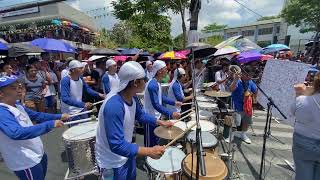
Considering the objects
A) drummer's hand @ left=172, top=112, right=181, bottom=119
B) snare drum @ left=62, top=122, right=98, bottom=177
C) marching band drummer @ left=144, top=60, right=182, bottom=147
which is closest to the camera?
snare drum @ left=62, top=122, right=98, bottom=177

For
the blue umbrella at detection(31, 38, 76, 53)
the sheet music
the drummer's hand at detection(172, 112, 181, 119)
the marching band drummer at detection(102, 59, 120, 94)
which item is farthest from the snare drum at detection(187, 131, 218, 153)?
the blue umbrella at detection(31, 38, 76, 53)

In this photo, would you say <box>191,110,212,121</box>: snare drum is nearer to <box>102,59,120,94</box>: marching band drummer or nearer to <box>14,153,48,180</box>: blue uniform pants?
<box>102,59,120,94</box>: marching band drummer

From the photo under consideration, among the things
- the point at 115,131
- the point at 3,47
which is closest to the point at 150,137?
the point at 115,131

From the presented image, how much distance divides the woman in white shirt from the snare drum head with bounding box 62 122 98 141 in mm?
3110

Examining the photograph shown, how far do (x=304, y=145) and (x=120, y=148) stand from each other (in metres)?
2.42

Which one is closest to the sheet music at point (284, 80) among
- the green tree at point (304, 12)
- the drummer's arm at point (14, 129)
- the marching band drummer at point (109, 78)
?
the drummer's arm at point (14, 129)

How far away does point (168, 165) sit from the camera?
3598 mm

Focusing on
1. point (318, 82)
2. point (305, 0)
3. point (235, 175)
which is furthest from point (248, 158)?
point (305, 0)

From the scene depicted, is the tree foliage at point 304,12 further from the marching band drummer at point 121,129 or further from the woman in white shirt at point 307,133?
the marching band drummer at point 121,129

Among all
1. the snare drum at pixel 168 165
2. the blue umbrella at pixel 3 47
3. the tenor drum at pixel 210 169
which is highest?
the blue umbrella at pixel 3 47

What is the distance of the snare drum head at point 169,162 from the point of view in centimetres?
349

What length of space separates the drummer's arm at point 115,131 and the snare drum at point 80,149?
6.38 feet

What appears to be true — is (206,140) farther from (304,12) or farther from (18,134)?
(304,12)

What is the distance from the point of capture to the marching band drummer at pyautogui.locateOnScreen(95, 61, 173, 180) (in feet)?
A: 8.43
